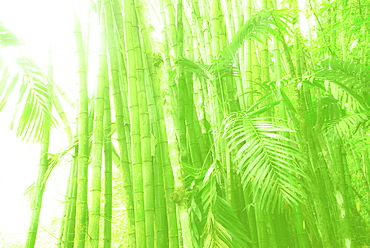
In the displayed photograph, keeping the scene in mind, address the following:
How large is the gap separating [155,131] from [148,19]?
543mm

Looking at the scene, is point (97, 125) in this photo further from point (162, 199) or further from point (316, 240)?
point (316, 240)

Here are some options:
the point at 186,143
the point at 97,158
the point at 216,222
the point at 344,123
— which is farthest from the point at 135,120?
the point at 344,123

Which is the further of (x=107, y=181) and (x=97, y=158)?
(x=107, y=181)

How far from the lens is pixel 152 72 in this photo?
6.03 feet

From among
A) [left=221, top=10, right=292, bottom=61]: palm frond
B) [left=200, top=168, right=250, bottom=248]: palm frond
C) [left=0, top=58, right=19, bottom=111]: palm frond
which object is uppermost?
[left=221, top=10, right=292, bottom=61]: palm frond

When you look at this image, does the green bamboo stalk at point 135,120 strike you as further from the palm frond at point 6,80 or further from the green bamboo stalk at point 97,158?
the palm frond at point 6,80

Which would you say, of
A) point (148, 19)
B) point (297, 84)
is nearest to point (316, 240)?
point (297, 84)

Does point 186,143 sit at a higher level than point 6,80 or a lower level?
lower

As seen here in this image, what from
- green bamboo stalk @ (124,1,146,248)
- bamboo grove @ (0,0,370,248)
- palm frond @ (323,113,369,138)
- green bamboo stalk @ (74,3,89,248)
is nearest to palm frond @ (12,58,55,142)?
bamboo grove @ (0,0,370,248)

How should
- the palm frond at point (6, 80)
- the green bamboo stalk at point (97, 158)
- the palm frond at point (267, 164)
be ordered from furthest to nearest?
1. the palm frond at point (6, 80)
2. the green bamboo stalk at point (97, 158)
3. the palm frond at point (267, 164)

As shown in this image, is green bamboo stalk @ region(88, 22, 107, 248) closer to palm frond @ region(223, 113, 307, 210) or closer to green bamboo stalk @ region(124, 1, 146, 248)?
green bamboo stalk @ region(124, 1, 146, 248)

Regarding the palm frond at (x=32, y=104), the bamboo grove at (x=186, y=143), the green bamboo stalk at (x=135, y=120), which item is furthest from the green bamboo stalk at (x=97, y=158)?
the palm frond at (x=32, y=104)


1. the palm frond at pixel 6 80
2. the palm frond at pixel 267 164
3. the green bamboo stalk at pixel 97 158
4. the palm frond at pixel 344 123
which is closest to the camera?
the palm frond at pixel 267 164

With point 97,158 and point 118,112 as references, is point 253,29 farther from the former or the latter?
point 97,158
